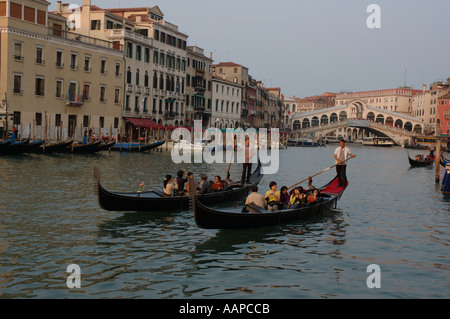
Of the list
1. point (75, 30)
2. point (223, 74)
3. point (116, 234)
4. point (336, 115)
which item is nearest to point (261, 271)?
point (116, 234)

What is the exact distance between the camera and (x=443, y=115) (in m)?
76.4

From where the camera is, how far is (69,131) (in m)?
33.2

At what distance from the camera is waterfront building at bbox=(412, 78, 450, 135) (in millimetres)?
79688

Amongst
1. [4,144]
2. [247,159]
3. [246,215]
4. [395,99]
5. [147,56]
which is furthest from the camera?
[395,99]

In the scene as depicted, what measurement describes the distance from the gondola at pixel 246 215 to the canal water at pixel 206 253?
7.3 inches

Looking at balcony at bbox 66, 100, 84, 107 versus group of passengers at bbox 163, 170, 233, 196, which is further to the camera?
balcony at bbox 66, 100, 84, 107

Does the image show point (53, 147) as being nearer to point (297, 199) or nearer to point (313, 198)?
point (313, 198)

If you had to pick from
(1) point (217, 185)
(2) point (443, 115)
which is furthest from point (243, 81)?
(1) point (217, 185)

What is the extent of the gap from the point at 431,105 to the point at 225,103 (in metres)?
41.9

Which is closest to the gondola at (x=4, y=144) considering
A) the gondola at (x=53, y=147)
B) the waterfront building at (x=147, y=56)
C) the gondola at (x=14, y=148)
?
the gondola at (x=14, y=148)

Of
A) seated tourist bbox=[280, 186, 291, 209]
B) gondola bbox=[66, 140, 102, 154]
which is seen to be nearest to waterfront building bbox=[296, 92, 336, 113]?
gondola bbox=[66, 140, 102, 154]

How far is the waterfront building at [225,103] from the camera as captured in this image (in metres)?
55.4

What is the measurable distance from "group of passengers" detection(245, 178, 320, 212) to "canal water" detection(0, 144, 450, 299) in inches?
17.7

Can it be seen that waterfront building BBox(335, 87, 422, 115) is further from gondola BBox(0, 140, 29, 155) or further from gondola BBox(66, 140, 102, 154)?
gondola BBox(0, 140, 29, 155)
